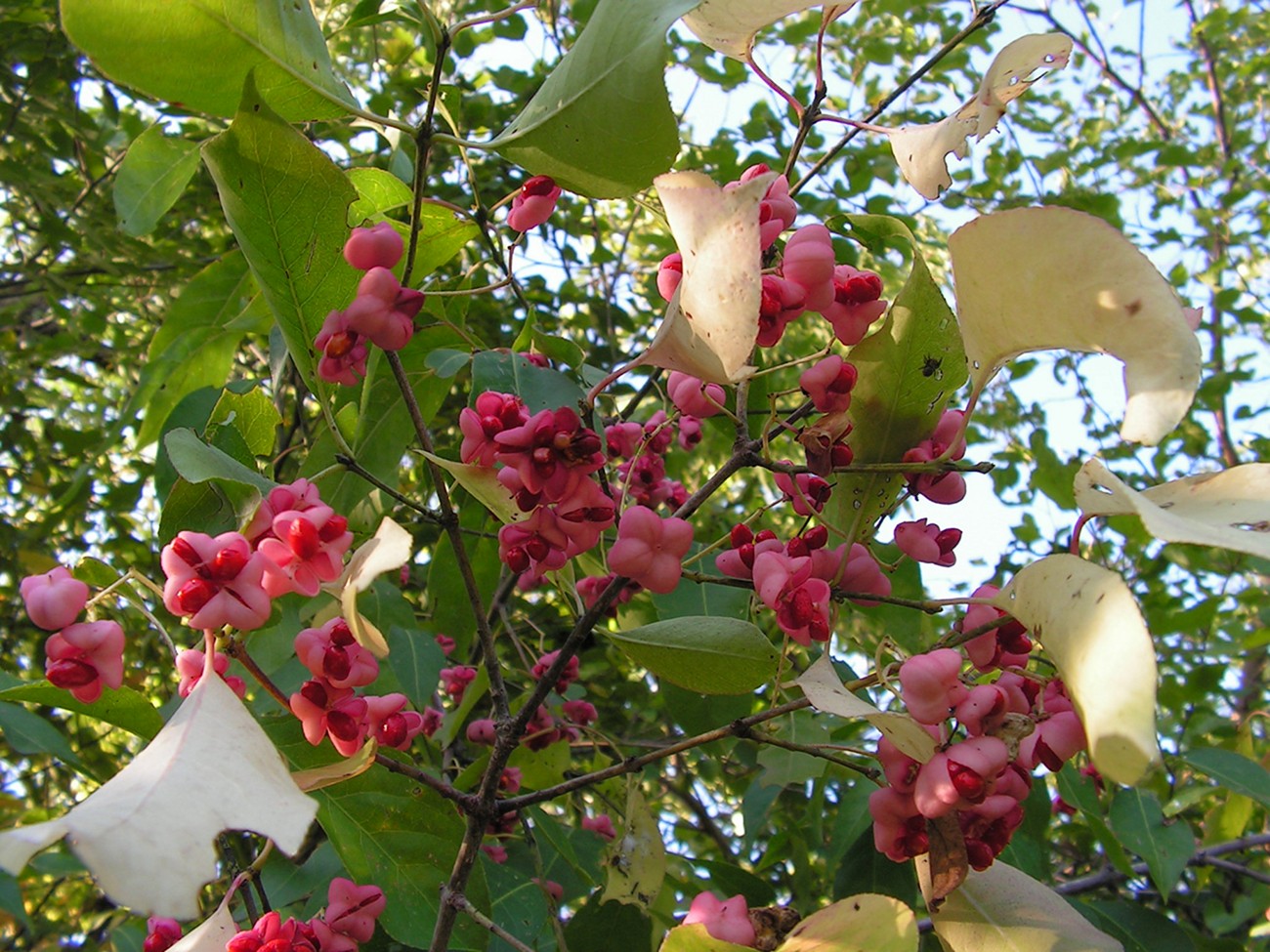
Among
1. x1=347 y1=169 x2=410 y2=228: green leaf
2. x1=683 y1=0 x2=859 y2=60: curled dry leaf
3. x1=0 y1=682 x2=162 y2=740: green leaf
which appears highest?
x1=347 y1=169 x2=410 y2=228: green leaf

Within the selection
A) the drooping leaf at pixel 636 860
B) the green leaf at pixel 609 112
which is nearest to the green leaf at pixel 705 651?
the drooping leaf at pixel 636 860

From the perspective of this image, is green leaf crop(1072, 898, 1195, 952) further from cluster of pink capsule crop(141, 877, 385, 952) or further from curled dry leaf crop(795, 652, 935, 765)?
cluster of pink capsule crop(141, 877, 385, 952)

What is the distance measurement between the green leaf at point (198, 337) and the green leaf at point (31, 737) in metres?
0.37

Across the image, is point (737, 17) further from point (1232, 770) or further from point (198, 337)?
point (1232, 770)

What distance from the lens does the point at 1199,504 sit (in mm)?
546

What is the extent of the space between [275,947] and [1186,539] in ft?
2.02

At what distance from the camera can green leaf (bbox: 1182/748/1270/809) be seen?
49.1 inches

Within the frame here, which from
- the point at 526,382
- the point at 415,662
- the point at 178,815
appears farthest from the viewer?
the point at 415,662

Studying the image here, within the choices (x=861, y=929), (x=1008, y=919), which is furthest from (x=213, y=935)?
(x=1008, y=919)

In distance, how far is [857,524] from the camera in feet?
2.48

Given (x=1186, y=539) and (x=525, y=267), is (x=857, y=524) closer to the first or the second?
(x=1186, y=539)

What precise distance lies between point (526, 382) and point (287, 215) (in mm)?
264

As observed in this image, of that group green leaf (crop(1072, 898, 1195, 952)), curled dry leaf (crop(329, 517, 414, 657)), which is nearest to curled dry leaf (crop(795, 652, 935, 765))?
curled dry leaf (crop(329, 517, 414, 657))

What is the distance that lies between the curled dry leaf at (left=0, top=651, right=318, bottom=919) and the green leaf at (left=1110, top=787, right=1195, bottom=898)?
3.55 ft
